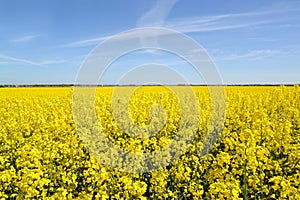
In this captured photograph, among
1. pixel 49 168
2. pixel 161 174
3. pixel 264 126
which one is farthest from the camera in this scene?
pixel 264 126

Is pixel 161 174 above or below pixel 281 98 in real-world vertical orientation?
below

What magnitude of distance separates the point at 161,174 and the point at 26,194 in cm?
203

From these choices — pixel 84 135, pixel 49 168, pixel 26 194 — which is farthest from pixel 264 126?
pixel 26 194

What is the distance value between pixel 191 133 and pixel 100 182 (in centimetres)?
402

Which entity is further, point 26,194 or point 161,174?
point 161,174

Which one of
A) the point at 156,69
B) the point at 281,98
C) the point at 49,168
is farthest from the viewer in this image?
the point at 281,98

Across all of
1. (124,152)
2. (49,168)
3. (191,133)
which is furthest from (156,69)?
(49,168)

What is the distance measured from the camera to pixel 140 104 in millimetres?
14781

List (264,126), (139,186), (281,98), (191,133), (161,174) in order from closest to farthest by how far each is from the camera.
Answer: (139,186) < (161,174) < (264,126) < (191,133) < (281,98)

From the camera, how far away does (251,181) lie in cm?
506

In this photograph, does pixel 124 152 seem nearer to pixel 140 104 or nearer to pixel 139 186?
pixel 139 186

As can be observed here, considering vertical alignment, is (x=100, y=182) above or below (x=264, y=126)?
below

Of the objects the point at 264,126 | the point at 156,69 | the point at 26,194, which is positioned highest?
the point at 156,69

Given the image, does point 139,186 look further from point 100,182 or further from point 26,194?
point 26,194
